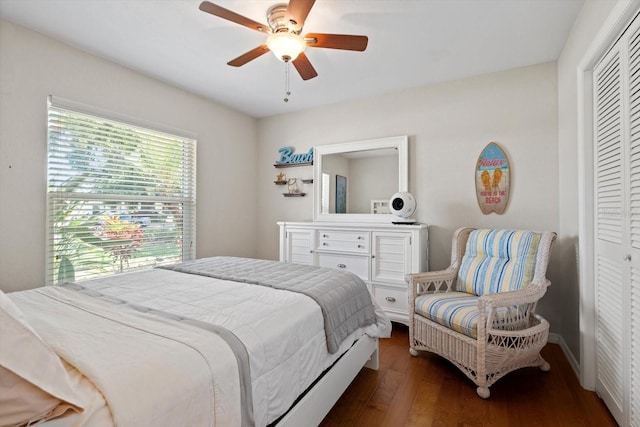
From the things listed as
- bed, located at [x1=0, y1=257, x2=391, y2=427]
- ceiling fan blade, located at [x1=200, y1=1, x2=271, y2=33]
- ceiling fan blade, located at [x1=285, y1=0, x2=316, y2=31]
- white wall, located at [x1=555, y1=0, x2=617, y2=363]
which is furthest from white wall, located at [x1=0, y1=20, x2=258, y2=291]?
white wall, located at [x1=555, y1=0, x2=617, y2=363]

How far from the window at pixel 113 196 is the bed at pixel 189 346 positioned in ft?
2.75

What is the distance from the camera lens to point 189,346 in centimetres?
95

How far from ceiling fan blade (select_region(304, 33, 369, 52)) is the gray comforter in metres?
1.47

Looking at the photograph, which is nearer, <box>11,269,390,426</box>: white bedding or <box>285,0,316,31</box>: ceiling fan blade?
<box>11,269,390,426</box>: white bedding

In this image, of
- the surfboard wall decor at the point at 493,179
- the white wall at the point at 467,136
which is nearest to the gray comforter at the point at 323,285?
the white wall at the point at 467,136

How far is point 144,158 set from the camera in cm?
291

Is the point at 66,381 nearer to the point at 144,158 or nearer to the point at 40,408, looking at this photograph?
the point at 40,408

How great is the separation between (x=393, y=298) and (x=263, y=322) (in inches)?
76.7

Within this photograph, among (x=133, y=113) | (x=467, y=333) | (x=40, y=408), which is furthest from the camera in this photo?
(x=133, y=113)

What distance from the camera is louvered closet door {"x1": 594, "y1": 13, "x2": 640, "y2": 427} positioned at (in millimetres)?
1424

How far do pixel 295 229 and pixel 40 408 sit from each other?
284cm

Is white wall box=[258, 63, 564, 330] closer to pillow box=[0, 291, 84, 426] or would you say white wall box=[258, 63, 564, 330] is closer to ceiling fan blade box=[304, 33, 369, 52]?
ceiling fan blade box=[304, 33, 369, 52]

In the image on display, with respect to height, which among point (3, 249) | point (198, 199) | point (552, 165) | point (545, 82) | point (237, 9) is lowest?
point (3, 249)

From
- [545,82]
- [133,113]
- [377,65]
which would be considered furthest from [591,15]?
[133,113]
